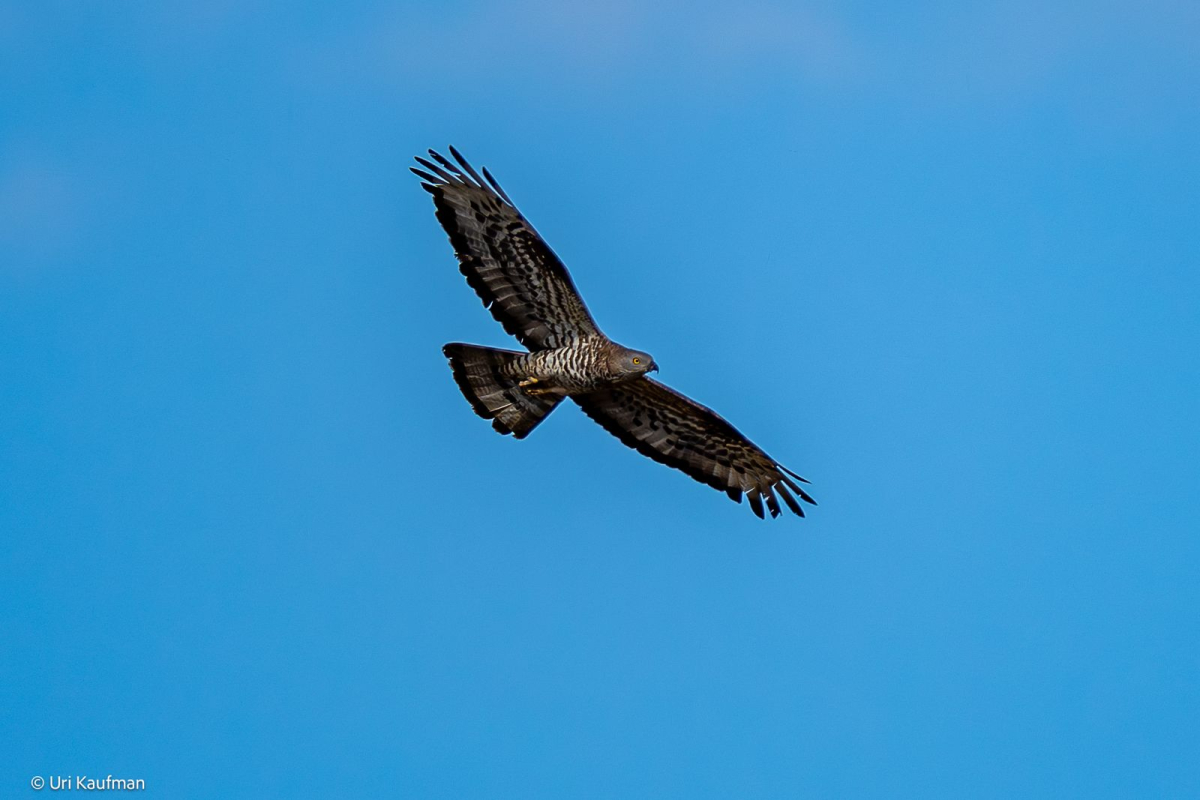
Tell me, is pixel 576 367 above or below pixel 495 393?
below

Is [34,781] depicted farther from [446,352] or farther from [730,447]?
[730,447]

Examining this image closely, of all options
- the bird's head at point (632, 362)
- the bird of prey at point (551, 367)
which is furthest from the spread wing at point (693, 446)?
the bird's head at point (632, 362)

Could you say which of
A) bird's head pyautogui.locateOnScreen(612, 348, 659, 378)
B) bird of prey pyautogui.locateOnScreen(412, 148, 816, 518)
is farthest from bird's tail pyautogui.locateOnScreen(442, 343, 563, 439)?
bird's head pyautogui.locateOnScreen(612, 348, 659, 378)

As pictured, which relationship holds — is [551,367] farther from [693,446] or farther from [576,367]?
[693,446]

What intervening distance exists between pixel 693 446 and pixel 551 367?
2319 millimetres

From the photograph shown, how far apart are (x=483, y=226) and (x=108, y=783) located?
7.77 m

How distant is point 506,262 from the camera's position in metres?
20.9

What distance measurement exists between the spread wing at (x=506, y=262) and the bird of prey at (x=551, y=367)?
0.04 feet

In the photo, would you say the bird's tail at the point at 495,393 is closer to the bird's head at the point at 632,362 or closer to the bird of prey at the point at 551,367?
the bird of prey at the point at 551,367

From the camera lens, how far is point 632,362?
2042 cm

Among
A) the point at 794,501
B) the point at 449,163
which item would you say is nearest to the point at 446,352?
the point at 449,163

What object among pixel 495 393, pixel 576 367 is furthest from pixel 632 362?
pixel 495 393

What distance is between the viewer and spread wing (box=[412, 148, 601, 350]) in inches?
812

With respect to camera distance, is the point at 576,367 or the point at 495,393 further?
the point at 495,393
